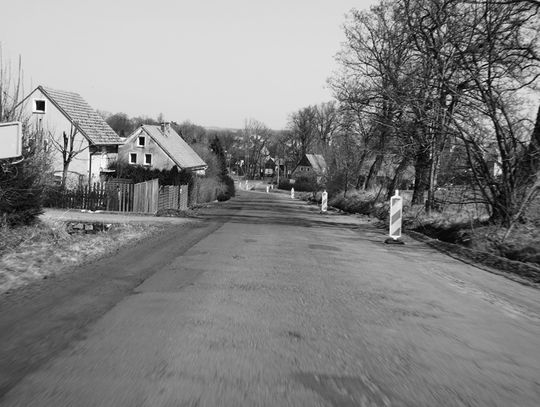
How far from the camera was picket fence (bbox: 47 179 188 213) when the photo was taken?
85.4 feet

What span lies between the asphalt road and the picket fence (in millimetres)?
Answer: 16105

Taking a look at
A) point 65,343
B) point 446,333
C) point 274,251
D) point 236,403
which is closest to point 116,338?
point 65,343

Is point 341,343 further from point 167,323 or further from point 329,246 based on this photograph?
point 329,246

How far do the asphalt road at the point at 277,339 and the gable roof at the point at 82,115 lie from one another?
93.2 feet

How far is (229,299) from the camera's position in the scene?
728 centimetres

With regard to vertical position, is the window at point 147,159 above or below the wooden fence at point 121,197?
above

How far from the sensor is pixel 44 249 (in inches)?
428

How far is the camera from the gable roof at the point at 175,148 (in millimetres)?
55000

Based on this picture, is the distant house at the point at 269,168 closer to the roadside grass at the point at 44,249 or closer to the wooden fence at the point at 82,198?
the wooden fence at the point at 82,198

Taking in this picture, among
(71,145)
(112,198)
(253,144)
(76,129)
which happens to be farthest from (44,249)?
(253,144)

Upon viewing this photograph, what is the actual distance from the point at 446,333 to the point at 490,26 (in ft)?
43.8

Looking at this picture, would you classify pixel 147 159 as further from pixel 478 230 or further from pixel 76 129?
pixel 478 230

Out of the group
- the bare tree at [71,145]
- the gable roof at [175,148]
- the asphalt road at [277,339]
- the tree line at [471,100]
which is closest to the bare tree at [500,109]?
the tree line at [471,100]

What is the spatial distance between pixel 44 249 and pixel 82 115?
98.3ft
